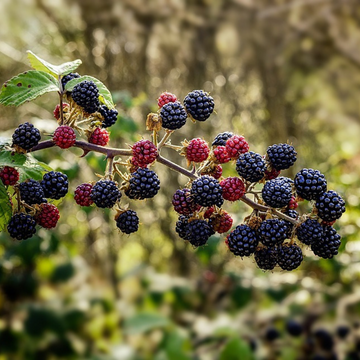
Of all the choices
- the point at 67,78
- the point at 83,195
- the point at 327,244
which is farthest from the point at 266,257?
the point at 67,78

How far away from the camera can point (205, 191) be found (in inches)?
44.8

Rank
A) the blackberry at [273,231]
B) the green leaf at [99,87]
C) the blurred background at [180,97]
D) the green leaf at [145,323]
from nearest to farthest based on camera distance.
A: 1. the blackberry at [273,231]
2. the green leaf at [99,87]
3. the green leaf at [145,323]
4. the blurred background at [180,97]

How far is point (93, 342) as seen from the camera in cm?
399

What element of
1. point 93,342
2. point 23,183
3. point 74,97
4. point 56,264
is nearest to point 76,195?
point 23,183

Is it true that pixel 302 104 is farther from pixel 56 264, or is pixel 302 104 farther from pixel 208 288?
pixel 56 264

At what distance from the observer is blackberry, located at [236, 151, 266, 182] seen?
118 cm

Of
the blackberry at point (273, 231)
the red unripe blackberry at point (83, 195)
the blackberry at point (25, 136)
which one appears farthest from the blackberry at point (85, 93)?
the blackberry at point (273, 231)

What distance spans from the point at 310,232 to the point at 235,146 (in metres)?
0.34

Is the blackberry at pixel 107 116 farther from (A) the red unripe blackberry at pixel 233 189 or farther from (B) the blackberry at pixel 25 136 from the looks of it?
(A) the red unripe blackberry at pixel 233 189

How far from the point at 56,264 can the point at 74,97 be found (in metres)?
3.70

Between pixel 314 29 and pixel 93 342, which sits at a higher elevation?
pixel 314 29

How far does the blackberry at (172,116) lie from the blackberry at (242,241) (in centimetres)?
36

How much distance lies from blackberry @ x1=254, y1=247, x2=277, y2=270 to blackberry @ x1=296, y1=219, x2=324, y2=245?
89mm

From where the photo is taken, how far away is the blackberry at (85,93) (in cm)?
118
